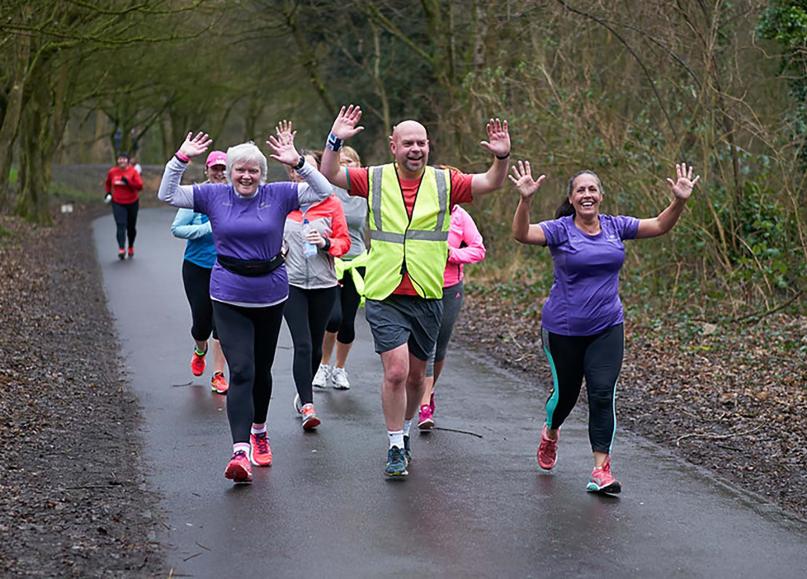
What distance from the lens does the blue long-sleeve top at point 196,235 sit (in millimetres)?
10000

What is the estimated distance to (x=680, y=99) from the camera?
1541 centimetres

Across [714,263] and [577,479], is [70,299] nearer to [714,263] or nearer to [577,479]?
[714,263]

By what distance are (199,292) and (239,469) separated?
11.3 feet

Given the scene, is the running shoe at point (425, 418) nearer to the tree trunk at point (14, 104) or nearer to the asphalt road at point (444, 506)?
the asphalt road at point (444, 506)

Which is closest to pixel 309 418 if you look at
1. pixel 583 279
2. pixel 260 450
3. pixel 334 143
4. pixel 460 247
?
pixel 260 450

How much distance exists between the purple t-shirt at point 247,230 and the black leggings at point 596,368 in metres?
1.57

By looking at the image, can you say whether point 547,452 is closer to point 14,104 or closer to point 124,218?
point 124,218

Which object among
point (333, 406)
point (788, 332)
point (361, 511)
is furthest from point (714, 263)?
point (361, 511)

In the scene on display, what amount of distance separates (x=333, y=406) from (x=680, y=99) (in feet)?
24.0

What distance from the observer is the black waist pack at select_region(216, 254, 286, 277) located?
7312 millimetres

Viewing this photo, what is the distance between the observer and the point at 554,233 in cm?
726

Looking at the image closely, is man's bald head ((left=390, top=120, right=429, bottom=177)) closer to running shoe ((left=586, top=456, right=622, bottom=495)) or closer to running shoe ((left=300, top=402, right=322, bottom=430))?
running shoe ((left=586, top=456, right=622, bottom=495))

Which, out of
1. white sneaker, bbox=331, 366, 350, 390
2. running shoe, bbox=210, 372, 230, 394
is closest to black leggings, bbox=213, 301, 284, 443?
running shoe, bbox=210, 372, 230, 394

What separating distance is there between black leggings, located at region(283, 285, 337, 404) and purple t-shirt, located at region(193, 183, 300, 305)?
4.86ft
